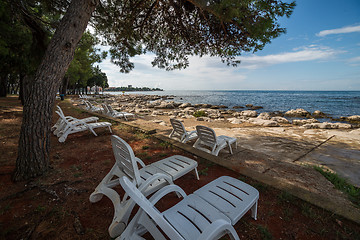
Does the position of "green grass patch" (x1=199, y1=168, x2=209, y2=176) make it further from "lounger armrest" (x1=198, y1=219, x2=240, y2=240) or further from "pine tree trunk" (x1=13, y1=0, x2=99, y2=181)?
"pine tree trunk" (x1=13, y1=0, x2=99, y2=181)

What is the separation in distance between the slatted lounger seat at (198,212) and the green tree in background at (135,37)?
95.3 inches

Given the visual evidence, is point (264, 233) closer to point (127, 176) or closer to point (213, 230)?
point (213, 230)

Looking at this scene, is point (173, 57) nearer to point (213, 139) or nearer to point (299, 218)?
point (213, 139)

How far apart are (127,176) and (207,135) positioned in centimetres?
270

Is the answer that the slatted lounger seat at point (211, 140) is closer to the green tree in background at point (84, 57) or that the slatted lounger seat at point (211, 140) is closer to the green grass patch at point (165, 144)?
the green grass patch at point (165, 144)

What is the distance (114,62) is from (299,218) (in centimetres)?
749

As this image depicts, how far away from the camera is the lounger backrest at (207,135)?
4.18 meters

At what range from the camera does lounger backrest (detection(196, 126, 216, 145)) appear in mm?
4180

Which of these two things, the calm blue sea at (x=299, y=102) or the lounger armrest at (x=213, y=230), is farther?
the calm blue sea at (x=299, y=102)

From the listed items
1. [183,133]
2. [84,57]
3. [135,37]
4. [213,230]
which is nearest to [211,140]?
[183,133]

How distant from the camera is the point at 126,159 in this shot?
1.95 metres

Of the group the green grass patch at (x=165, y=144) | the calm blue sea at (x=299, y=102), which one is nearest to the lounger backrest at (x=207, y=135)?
the green grass patch at (x=165, y=144)

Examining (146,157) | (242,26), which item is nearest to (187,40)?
(242,26)

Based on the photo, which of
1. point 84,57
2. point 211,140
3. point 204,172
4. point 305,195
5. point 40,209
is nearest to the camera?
point 40,209
